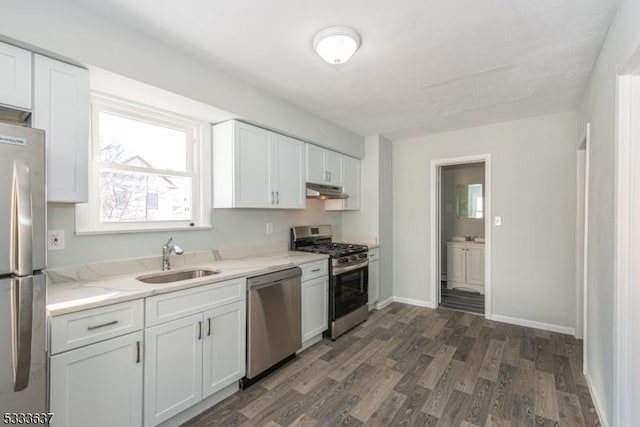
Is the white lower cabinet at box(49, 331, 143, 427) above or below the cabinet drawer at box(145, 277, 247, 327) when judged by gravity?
below

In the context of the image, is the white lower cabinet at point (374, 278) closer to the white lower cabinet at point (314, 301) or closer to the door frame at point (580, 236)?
the white lower cabinet at point (314, 301)

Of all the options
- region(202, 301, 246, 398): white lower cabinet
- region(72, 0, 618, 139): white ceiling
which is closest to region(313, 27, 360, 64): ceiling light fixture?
region(72, 0, 618, 139): white ceiling

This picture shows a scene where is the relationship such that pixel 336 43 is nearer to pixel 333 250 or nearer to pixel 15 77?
pixel 15 77

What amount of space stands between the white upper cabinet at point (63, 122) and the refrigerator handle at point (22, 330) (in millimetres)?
626

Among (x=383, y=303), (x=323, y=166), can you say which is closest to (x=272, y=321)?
(x=323, y=166)

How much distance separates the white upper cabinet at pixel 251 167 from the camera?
103 inches

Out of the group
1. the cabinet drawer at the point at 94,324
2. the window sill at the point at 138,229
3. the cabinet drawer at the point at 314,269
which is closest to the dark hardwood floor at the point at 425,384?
the cabinet drawer at the point at 314,269

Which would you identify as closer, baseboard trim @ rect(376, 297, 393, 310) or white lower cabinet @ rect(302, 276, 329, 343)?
white lower cabinet @ rect(302, 276, 329, 343)

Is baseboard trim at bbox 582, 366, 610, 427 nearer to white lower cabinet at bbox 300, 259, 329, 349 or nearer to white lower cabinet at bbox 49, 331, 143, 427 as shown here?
white lower cabinet at bbox 300, 259, 329, 349

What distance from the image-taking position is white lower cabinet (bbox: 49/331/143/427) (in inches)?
56.4

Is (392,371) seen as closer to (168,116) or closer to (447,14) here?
(447,14)

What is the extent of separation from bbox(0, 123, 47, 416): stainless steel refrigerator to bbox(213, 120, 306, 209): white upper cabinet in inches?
57.3

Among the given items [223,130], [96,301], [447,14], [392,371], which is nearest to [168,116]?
[223,130]

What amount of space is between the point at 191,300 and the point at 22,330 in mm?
851
